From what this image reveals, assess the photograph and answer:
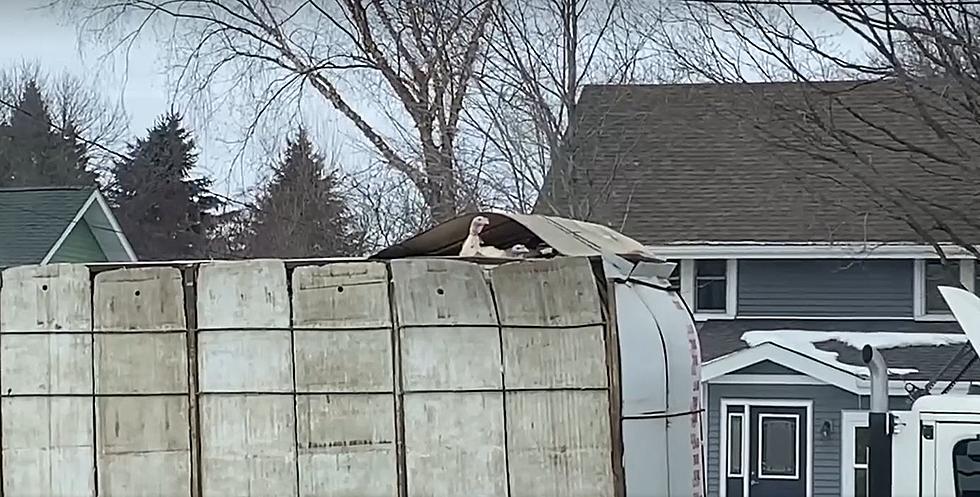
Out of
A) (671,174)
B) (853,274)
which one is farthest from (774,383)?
(671,174)

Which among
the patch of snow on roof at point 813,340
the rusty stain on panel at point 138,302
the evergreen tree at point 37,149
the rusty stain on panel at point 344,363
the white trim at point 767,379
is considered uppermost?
the evergreen tree at point 37,149

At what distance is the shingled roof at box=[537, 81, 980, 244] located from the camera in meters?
16.6

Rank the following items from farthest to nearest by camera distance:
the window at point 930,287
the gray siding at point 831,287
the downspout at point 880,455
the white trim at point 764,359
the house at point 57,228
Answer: the house at point 57,228 < the gray siding at point 831,287 < the window at point 930,287 < the white trim at point 764,359 < the downspout at point 880,455

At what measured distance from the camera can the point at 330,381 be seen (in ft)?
14.0

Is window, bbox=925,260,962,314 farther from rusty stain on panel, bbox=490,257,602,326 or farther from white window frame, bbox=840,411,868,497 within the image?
rusty stain on panel, bbox=490,257,602,326

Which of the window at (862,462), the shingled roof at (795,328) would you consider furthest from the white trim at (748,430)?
the window at (862,462)

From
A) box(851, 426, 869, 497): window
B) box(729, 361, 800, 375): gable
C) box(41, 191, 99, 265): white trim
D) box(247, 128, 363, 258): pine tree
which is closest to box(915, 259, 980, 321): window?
box(729, 361, 800, 375): gable

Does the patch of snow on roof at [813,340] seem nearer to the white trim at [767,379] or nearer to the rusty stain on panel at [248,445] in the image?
the white trim at [767,379]

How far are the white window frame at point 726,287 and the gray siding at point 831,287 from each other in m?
0.11

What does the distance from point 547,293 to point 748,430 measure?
12.7 metres

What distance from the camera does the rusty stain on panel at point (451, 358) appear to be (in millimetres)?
4254

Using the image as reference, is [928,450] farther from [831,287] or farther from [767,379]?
[831,287]

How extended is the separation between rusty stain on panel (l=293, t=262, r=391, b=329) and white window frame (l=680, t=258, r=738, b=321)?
13295mm

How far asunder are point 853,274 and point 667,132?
3.47 meters
